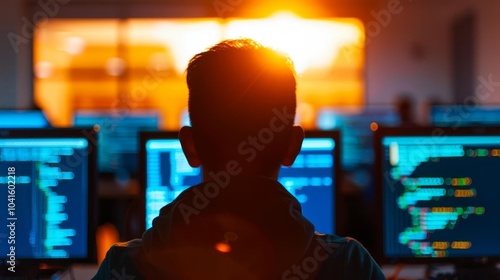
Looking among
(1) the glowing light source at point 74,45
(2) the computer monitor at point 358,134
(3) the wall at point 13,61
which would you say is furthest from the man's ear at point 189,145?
(1) the glowing light source at point 74,45

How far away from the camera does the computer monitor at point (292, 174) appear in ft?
5.77

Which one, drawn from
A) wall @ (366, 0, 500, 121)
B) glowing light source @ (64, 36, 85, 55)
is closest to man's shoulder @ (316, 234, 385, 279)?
wall @ (366, 0, 500, 121)

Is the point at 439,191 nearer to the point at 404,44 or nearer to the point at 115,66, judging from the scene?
the point at 404,44

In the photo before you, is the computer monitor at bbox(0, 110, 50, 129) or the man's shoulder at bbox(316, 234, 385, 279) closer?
the man's shoulder at bbox(316, 234, 385, 279)

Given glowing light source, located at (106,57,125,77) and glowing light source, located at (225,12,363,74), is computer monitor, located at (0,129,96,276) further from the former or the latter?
glowing light source, located at (106,57,125,77)

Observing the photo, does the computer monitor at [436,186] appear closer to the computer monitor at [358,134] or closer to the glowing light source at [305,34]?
the computer monitor at [358,134]

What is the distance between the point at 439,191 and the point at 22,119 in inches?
47.3

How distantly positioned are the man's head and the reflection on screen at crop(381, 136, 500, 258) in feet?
2.39

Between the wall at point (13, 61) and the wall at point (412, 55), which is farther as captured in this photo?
the wall at point (412, 55)

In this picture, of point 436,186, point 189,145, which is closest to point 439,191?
point 436,186

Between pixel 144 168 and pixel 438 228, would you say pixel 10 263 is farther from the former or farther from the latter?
pixel 438 228

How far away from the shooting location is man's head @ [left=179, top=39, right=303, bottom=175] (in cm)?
99

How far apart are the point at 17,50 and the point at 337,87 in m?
4.57

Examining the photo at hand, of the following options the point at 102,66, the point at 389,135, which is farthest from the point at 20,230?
the point at 102,66
